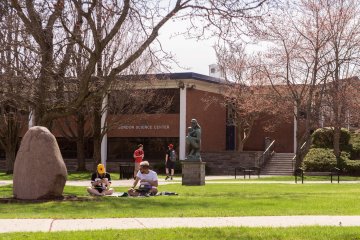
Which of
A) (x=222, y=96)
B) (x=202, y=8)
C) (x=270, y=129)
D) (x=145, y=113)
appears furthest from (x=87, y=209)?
(x=270, y=129)

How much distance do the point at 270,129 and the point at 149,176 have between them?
113 feet

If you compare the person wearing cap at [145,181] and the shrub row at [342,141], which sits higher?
the shrub row at [342,141]

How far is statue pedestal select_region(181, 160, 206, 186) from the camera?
24422 millimetres

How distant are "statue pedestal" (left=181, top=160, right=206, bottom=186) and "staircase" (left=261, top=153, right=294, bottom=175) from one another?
643 inches

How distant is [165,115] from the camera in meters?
44.2

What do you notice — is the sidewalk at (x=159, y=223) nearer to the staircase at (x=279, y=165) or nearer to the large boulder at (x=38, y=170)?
the large boulder at (x=38, y=170)

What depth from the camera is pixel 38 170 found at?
15258mm

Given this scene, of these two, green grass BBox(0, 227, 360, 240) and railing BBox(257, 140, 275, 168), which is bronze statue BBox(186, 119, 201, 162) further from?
railing BBox(257, 140, 275, 168)

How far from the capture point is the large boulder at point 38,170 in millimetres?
15273

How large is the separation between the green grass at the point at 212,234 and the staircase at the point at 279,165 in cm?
3056

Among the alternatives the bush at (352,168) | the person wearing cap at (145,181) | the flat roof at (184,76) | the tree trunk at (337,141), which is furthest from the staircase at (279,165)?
the person wearing cap at (145,181)

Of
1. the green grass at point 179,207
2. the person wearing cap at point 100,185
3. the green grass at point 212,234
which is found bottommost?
the green grass at point 179,207

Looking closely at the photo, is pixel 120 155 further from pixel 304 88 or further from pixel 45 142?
pixel 45 142

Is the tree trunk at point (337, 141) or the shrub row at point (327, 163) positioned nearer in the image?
the shrub row at point (327, 163)
